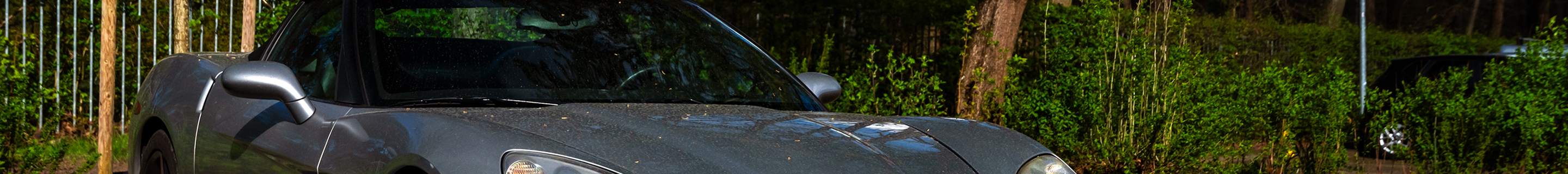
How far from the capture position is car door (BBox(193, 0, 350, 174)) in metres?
3.01

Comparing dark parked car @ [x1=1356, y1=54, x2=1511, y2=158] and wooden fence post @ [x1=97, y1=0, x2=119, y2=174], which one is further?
dark parked car @ [x1=1356, y1=54, x2=1511, y2=158]

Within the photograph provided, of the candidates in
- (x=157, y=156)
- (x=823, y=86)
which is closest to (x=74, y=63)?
(x=157, y=156)

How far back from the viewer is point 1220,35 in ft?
38.3

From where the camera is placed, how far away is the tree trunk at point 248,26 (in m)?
5.60

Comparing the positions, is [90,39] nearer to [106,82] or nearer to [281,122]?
[106,82]

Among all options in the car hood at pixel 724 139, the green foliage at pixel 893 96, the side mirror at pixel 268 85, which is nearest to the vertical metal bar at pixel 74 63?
the green foliage at pixel 893 96

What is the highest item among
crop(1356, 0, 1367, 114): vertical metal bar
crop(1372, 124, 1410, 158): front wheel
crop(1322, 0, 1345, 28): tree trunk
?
crop(1322, 0, 1345, 28): tree trunk

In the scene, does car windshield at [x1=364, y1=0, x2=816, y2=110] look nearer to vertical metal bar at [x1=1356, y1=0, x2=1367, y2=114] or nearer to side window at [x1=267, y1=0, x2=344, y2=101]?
side window at [x1=267, y1=0, x2=344, y2=101]

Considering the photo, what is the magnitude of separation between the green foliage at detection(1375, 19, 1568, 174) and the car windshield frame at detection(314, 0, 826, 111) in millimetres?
2839

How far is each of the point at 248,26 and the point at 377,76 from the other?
115 inches

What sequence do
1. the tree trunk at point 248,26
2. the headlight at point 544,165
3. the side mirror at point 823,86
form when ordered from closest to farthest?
the headlight at point 544,165, the side mirror at point 823,86, the tree trunk at point 248,26

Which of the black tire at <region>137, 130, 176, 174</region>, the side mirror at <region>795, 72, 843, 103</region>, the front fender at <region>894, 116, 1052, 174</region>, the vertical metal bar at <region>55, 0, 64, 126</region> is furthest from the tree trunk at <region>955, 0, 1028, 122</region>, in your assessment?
the vertical metal bar at <region>55, 0, 64, 126</region>

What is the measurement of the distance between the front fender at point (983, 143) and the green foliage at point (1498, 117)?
2.81 metres

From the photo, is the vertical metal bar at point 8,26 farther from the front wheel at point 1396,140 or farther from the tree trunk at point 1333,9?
the tree trunk at point 1333,9
